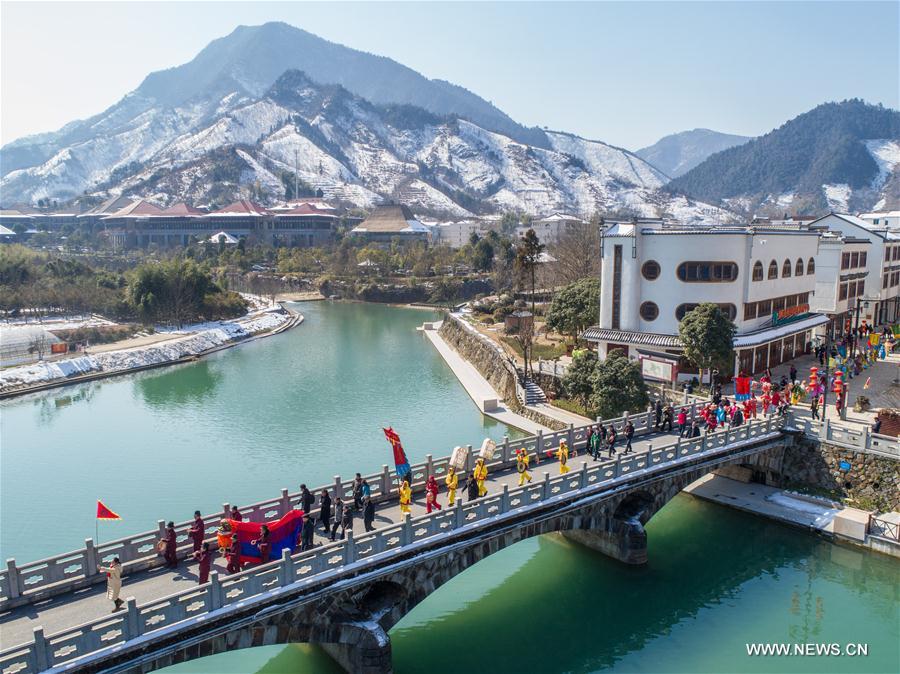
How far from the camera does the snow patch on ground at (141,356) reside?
4747cm

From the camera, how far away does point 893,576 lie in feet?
70.1

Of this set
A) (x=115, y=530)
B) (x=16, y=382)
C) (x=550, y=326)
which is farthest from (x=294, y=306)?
(x=115, y=530)

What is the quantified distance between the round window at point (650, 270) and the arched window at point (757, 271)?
4918 millimetres

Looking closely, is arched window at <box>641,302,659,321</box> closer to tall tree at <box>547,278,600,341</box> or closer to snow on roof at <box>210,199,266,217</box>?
tall tree at <box>547,278,600,341</box>

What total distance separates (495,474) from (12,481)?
22.0 meters

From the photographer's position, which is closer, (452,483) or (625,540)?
(452,483)

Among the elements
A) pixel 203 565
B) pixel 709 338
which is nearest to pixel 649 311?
pixel 709 338

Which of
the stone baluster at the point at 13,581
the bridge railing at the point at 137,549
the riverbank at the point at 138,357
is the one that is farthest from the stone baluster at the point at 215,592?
the riverbank at the point at 138,357

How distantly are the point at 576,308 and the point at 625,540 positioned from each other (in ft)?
72.4

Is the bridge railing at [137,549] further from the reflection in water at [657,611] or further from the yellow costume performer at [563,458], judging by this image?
the reflection in water at [657,611]

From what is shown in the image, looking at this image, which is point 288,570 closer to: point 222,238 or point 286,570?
point 286,570

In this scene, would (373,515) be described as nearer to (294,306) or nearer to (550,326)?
(550,326)

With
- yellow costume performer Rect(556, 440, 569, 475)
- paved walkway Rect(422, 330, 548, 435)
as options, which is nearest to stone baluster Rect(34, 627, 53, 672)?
yellow costume performer Rect(556, 440, 569, 475)

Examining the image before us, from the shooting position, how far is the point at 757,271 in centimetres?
3584
